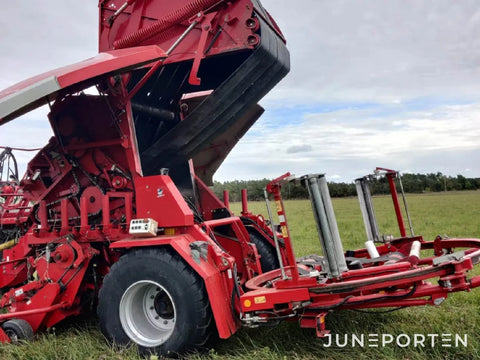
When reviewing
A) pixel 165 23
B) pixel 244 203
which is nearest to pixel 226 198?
pixel 244 203

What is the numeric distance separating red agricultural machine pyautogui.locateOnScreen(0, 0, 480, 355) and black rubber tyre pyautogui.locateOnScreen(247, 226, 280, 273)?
20 mm

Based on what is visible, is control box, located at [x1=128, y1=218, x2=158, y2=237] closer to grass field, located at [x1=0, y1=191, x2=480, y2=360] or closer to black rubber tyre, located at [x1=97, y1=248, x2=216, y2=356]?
black rubber tyre, located at [x1=97, y1=248, x2=216, y2=356]

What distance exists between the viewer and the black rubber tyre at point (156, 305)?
156 inches

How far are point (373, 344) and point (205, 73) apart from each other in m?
3.60

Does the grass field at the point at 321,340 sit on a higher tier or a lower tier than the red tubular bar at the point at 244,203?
lower

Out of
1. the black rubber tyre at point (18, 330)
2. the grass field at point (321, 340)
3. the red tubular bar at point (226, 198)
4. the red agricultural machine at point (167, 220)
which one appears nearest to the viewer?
the red agricultural machine at point (167, 220)

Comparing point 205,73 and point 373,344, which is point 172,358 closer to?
point 373,344

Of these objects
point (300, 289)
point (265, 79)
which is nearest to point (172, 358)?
point (300, 289)

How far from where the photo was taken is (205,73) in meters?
5.63

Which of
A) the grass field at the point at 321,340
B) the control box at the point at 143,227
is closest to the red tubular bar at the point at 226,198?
the grass field at the point at 321,340

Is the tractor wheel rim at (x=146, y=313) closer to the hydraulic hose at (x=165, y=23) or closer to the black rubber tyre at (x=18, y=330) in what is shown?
the black rubber tyre at (x=18, y=330)

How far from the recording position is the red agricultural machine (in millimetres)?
3736

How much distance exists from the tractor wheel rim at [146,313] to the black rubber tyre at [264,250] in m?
1.80

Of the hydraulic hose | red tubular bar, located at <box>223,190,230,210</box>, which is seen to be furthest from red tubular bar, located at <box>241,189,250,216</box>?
the hydraulic hose
